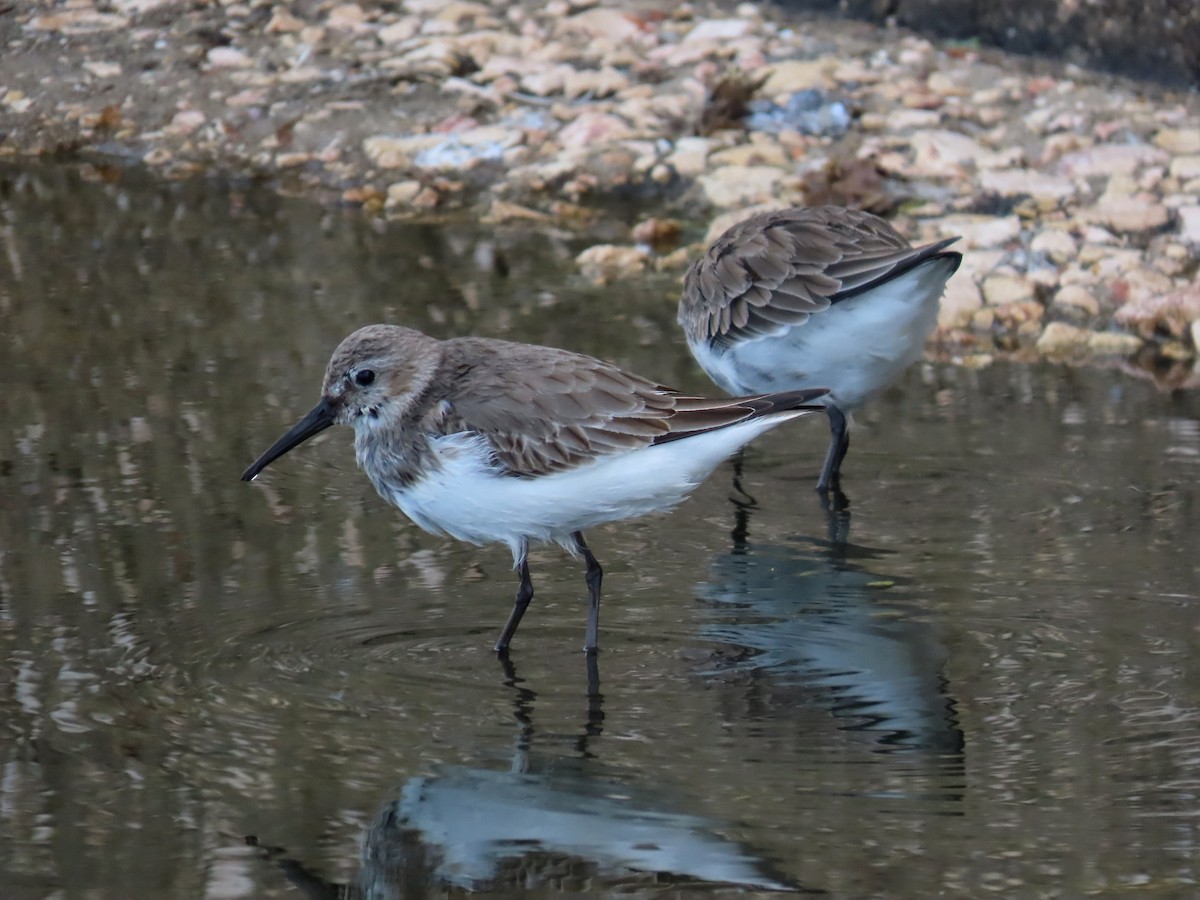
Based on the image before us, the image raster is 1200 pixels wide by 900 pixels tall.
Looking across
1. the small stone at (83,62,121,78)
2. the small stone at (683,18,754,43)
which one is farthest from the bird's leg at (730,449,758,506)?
the small stone at (83,62,121,78)

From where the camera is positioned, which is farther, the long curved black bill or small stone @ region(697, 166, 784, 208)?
small stone @ region(697, 166, 784, 208)

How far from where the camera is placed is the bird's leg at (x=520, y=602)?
554cm

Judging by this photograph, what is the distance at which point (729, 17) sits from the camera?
12609 millimetres

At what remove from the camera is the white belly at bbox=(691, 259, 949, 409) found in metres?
7.05

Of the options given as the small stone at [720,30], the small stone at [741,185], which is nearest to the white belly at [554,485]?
the small stone at [741,185]

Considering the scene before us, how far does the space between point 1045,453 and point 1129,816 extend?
320 centimetres

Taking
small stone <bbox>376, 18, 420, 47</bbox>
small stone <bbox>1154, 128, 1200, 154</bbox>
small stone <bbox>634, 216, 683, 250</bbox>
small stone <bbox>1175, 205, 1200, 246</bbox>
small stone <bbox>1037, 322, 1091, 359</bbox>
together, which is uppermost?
small stone <bbox>1154, 128, 1200, 154</bbox>

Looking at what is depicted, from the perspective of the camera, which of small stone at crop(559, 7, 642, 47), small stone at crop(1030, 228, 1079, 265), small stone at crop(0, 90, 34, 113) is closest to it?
small stone at crop(1030, 228, 1079, 265)

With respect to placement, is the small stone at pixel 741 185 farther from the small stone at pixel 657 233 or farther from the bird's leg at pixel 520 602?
the bird's leg at pixel 520 602

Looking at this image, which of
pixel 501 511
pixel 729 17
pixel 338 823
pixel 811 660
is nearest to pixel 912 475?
pixel 811 660

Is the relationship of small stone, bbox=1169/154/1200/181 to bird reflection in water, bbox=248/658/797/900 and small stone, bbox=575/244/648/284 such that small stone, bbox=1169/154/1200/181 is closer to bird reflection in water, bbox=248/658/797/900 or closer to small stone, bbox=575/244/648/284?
small stone, bbox=575/244/648/284

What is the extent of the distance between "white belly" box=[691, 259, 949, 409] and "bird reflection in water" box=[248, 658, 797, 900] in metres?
2.81

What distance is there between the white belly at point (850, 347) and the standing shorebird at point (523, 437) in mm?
1649

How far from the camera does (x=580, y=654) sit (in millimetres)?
5520
